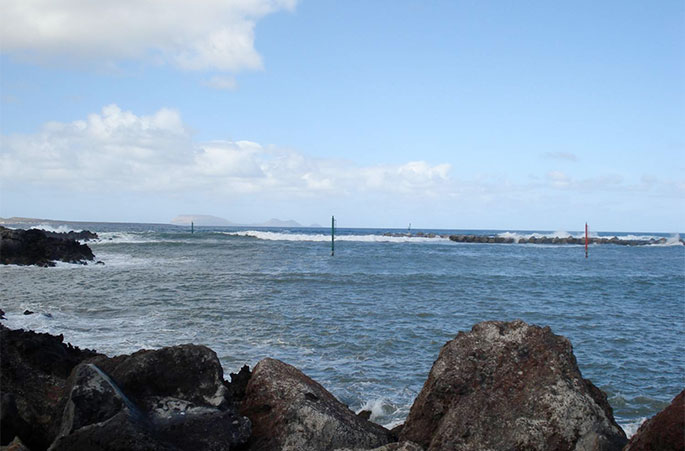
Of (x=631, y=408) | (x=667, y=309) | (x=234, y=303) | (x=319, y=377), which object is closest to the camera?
(x=631, y=408)

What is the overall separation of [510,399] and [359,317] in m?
10.5

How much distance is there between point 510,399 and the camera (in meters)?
4.72

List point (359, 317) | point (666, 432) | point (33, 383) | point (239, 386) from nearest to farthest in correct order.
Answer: point (666, 432)
point (33, 383)
point (239, 386)
point (359, 317)

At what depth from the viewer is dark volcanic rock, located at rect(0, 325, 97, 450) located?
471 centimetres

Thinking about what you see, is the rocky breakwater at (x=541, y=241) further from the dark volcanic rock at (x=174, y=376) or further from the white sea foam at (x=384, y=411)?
the dark volcanic rock at (x=174, y=376)

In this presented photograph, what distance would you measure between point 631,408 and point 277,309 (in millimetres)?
9969

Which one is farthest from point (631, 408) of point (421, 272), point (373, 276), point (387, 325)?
point (421, 272)

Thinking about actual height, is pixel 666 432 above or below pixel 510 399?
above

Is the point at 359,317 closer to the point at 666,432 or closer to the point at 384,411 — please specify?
the point at 384,411

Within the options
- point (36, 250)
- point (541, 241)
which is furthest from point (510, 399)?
point (541, 241)

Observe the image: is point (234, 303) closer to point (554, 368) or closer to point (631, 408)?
point (631, 408)

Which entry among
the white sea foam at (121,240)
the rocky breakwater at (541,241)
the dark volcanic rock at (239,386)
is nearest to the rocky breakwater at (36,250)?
the white sea foam at (121,240)

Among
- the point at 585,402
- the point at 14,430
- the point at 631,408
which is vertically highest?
the point at 585,402

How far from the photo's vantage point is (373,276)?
2747 cm
